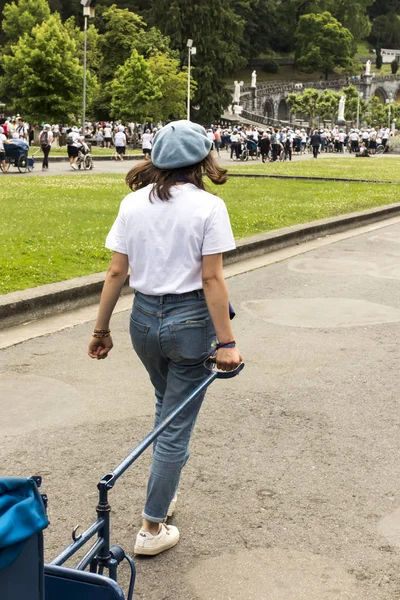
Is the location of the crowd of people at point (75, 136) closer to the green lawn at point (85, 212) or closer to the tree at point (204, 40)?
the green lawn at point (85, 212)

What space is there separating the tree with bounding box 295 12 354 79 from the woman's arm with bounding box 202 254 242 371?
392ft

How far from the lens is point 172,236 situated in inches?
132

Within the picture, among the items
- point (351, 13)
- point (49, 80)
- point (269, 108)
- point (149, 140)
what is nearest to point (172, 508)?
point (149, 140)

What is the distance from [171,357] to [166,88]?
55.5 meters

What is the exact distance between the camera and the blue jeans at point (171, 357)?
338 centimetres

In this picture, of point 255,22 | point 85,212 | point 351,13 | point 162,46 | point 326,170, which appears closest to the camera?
point 85,212

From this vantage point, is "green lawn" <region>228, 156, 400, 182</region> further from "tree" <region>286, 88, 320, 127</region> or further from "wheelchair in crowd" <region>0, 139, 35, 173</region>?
"tree" <region>286, 88, 320, 127</region>

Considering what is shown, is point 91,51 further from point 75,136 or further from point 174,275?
point 174,275

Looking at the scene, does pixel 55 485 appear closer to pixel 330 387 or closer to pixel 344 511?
pixel 344 511

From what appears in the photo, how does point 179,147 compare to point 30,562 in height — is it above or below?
above

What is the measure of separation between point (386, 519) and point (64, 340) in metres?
3.71

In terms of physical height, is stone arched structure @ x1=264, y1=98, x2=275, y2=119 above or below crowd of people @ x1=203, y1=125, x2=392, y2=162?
above

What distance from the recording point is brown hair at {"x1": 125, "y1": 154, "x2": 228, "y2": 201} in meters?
3.34

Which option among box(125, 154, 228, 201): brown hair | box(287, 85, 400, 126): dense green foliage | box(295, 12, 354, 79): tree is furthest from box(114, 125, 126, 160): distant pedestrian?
box(295, 12, 354, 79): tree
